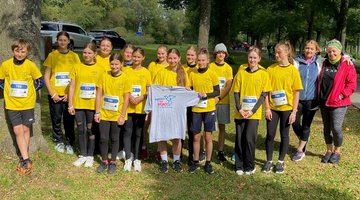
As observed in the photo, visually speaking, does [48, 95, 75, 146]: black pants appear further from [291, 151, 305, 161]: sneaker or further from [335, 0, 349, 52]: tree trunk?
[335, 0, 349, 52]: tree trunk

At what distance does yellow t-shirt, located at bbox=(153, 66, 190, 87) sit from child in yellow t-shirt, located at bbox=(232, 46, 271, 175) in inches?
28.8

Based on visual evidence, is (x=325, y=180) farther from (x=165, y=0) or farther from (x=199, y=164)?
(x=165, y=0)

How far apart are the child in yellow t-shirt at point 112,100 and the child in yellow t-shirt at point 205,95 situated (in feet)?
3.05

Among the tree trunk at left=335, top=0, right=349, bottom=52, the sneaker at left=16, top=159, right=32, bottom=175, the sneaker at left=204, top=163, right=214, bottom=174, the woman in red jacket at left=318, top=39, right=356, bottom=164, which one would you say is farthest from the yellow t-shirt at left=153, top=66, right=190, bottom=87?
the tree trunk at left=335, top=0, right=349, bottom=52

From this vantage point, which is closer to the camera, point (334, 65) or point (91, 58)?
point (91, 58)

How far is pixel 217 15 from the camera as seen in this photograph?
85.8 feet

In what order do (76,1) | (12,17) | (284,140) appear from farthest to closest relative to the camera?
(76,1)
(284,140)
(12,17)

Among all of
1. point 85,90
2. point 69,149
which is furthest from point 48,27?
point 85,90

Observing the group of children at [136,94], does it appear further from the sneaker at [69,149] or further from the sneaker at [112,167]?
the sneaker at [69,149]

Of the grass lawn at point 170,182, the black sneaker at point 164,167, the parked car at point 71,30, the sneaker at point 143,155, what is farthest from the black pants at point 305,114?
the parked car at point 71,30

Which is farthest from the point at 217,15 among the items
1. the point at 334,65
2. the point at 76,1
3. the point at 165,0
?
the point at 76,1

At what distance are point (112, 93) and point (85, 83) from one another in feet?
1.48

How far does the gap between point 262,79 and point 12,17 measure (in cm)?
336

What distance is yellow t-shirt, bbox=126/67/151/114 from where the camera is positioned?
5402 mm
